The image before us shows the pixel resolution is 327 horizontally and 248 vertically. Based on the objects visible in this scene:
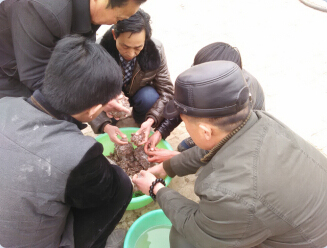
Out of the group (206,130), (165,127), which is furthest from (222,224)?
(165,127)

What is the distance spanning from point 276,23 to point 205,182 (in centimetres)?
582

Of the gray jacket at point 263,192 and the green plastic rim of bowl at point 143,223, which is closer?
the gray jacket at point 263,192

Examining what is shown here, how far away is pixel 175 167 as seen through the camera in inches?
93.0

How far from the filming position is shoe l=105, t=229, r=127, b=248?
2.34 meters

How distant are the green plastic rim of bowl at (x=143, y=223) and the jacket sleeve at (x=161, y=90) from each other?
1.03m

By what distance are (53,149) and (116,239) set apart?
147 centimetres

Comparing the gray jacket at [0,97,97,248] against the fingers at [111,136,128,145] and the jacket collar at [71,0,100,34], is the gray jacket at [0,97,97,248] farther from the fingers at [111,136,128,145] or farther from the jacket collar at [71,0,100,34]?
the fingers at [111,136,128,145]

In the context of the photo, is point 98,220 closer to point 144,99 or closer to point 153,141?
point 153,141

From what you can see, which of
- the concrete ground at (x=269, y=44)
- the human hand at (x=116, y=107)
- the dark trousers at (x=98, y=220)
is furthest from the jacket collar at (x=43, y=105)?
the concrete ground at (x=269, y=44)

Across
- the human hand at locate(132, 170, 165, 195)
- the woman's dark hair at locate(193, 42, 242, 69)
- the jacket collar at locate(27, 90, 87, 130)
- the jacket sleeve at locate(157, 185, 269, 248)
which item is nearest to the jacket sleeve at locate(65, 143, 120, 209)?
the jacket collar at locate(27, 90, 87, 130)

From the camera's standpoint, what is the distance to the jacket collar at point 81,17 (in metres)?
1.84

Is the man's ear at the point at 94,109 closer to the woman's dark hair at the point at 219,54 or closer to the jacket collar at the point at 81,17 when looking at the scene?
the jacket collar at the point at 81,17

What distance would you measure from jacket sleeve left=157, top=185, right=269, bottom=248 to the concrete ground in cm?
116

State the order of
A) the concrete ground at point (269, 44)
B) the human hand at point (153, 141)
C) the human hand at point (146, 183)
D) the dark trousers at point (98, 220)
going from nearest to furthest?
the dark trousers at point (98, 220) → the human hand at point (146, 183) → the human hand at point (153, 141) → the concrete ground at point (269, 44)
